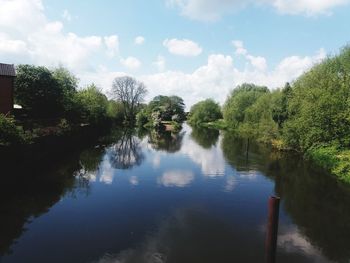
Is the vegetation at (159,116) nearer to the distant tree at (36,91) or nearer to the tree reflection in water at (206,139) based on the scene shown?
the tree reflection in water at (206,139)

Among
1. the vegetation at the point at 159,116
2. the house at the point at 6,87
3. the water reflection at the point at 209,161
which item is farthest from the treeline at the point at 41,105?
the vegetation at the point at 159,116

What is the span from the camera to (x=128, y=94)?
11519 cm

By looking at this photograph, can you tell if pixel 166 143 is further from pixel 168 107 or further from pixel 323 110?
pixel 168 107

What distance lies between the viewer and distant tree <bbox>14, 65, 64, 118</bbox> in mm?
40125

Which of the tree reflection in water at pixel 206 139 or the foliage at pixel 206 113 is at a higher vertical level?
the foliage at pixel 206 113

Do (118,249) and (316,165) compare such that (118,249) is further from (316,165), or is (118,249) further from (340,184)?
(316,165)

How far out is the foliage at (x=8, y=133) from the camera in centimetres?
2338

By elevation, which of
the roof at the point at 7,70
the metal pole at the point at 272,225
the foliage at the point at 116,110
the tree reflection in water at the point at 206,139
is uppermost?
the roof at the point at 7,70

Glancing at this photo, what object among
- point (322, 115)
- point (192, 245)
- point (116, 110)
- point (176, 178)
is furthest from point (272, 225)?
point (116, 110)

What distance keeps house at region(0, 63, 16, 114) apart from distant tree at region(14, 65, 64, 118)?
3646mm

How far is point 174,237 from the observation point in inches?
619

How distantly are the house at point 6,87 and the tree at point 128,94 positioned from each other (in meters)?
75.2

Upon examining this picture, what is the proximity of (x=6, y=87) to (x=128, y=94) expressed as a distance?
7994cm

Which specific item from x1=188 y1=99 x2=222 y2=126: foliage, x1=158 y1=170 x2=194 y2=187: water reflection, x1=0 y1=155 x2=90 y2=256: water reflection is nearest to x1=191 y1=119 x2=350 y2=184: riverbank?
x1=158 y1=170 x2=194 y2=187: water reflection
